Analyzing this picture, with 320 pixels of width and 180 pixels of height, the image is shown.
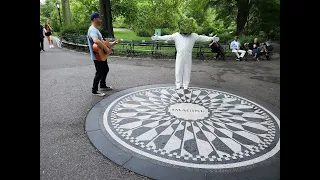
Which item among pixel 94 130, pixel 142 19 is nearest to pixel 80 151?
pixel 94 130

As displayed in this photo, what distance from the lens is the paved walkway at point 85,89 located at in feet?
11.8

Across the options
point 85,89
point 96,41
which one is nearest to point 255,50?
point 85,89

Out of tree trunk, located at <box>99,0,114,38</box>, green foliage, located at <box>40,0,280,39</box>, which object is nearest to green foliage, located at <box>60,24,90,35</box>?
green foliage, located at <box>40,0,280,39</box>

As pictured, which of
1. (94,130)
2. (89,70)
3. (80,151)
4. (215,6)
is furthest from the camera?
(215,6)

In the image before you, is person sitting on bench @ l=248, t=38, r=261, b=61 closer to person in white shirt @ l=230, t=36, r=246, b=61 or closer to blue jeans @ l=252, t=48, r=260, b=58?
blue jeans @ l=252, t=48, r=260, b=58

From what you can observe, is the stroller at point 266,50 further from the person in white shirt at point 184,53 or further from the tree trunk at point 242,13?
the person in white shirt at point 184,53

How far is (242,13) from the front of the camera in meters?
19.5

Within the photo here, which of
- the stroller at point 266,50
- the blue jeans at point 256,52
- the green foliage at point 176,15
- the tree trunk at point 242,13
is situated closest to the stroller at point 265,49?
the stroller at point 266,50

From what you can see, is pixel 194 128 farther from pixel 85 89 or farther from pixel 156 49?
pixel 156 49
